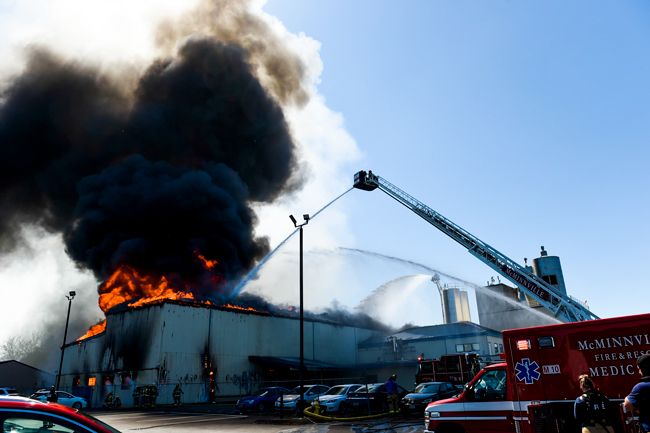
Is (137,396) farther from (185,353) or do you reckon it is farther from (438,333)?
(438,333)

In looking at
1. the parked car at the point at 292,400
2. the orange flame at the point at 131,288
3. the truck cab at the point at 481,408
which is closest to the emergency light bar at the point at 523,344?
the truck cab at the point at 481,408

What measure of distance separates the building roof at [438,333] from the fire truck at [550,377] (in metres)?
35.1

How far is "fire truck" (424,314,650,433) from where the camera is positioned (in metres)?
6.75

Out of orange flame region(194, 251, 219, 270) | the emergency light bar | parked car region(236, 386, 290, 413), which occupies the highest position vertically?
orange flame region(194, 251, 219, 270)

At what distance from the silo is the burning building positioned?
25526 mm

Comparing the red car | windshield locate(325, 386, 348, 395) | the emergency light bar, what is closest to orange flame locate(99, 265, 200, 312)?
windshield locate(325, 386, 348, 395)

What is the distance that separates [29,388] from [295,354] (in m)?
33.3

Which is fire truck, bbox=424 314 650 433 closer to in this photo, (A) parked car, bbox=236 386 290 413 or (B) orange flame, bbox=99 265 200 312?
(A) parked car, bbox=236 386 290 413

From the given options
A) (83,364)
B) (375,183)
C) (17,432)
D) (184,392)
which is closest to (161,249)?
(83,364)

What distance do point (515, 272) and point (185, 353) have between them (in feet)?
82.6

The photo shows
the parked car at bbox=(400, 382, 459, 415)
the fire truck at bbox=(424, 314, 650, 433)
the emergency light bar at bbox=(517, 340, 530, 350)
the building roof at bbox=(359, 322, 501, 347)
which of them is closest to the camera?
the fire truck at bbox=(424, 314, 650, 433)

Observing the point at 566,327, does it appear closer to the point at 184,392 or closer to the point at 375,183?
the point at 375,183

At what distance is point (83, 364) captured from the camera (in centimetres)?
3762

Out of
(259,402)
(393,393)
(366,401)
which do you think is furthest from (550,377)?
(259,402)
